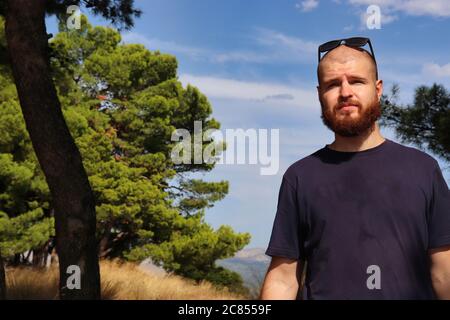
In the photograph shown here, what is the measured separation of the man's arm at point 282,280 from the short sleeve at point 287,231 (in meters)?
0.04

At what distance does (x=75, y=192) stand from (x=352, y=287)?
4767mm

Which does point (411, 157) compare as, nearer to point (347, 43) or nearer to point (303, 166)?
point (303, 166)

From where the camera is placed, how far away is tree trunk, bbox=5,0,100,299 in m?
6.18

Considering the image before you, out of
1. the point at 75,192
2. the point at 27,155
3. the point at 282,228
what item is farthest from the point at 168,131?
the point at 282,228

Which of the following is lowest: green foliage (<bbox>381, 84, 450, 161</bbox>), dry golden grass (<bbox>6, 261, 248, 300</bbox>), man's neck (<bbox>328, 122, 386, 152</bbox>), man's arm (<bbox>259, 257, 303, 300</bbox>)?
dry golden grass (<bbox>6, 261, 248, 300</bbox>)

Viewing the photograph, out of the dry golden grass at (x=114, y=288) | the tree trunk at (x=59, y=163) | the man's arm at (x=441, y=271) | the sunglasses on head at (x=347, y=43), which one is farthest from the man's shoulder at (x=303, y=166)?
the dry golden grass at (x=114, y=288)

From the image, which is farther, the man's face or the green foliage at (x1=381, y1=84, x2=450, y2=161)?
the green foliage at (x1=381, y1=84, x2=450, y2=161)

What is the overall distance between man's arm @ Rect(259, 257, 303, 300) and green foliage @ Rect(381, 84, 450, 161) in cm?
1121

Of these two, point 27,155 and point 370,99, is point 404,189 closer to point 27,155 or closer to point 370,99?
point 370,99

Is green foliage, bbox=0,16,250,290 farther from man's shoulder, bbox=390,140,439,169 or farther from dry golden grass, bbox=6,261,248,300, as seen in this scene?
man's shoulder, bbox=390,140,439,169

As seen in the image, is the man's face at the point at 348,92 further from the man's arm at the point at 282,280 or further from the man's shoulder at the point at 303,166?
the man's arm at the point at 282,280

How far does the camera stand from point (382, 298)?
188 cm

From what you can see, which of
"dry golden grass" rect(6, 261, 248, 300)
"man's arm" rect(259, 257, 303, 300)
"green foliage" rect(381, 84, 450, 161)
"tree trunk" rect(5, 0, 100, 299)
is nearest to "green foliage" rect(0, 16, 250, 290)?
"dry golden grass" rect(6, 261, 248, 300)

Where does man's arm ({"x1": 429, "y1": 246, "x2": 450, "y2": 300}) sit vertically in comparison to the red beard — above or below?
below
